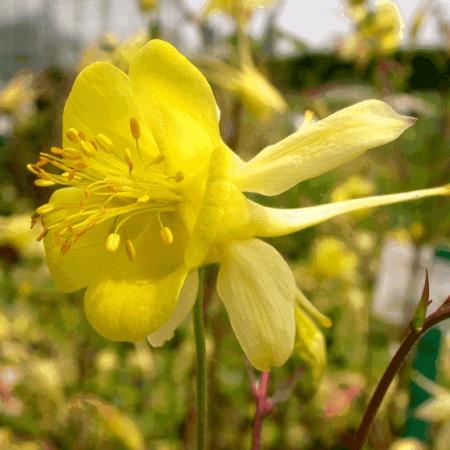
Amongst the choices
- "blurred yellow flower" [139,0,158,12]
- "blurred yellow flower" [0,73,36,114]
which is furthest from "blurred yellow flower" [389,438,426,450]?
"blurred yellow flower" [0,73,36,114]

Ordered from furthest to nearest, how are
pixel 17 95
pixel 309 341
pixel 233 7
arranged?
pixel 17 95 → pixel 233 7 → pixel 309 341

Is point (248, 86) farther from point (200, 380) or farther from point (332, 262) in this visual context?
point (200, 380)

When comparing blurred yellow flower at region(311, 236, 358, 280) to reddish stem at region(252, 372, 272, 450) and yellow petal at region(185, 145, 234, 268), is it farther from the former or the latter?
yellow petal at region(185, 145, 234, 268)

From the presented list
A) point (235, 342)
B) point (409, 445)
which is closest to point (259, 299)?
point (409, 445)

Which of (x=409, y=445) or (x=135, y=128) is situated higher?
(x=135, y=128)

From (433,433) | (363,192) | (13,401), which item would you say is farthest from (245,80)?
(13,401)

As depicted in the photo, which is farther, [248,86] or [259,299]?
[248,86]

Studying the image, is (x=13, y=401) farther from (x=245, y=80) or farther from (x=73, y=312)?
(x=245, y=80)
